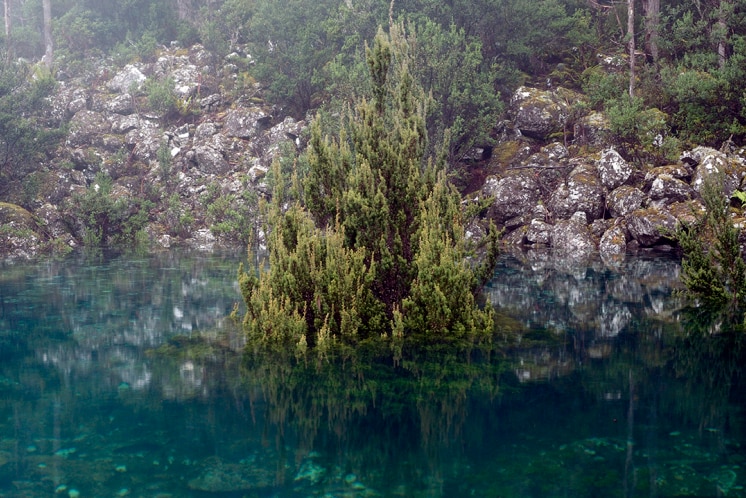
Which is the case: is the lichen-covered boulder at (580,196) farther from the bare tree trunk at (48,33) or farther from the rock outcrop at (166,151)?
the bare tree trunk at (48,33)

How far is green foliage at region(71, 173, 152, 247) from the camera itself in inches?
1438

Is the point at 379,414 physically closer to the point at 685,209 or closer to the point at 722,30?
the point at 685,209

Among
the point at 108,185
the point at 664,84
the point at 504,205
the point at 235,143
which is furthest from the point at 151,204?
the point at 664,84

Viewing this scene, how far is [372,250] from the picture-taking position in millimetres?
12633

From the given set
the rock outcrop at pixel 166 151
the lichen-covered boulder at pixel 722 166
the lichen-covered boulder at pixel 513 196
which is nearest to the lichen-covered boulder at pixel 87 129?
the rock outcrop at pixel 166 151

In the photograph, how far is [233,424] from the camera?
7.53 meters

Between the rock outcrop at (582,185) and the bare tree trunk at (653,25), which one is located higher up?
the bare tree trunk at (653,25)

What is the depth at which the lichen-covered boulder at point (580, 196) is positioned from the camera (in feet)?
99.9

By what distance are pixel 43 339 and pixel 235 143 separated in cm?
3355

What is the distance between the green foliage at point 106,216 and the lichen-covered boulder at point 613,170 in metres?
29.1

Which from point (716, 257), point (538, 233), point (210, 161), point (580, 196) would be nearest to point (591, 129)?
point (580, 196)

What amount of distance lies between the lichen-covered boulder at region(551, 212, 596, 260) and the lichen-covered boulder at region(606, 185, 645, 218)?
158 centimetres

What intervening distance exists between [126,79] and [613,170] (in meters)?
41.5

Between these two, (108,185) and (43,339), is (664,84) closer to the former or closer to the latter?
(43,339)
